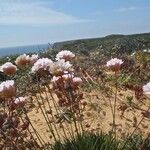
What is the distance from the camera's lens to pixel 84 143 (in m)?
5.74

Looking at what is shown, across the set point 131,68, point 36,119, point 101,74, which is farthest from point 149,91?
point 131,68

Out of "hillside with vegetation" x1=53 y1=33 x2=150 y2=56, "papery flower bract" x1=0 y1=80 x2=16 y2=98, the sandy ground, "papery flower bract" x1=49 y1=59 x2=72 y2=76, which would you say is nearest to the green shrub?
"papery flower bract" x1=49 y1=59 x2=72 y2=76

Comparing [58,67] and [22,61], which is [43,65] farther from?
[22,61]

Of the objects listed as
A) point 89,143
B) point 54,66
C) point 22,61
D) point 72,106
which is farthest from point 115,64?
point 22,61

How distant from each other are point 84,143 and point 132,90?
710 cm

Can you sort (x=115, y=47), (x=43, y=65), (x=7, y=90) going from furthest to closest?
(x=115, y=47)
(x=43, y=65)
(x=7, y=90)

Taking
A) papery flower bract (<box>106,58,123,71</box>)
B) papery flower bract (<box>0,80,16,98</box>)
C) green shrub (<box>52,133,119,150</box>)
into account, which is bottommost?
green shrub (<box>52,133,119,150</box>)

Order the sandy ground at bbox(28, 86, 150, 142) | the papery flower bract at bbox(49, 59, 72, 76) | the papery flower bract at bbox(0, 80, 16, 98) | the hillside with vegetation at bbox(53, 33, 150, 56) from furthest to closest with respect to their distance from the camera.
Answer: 1. the hillside with vegetation at bbox(53, 33, 150, 56)
2. the sandy ground at bbox(28, 86, 150, 142)
3. the papery flower bract at bbox(49, 59, 72, 76)
4. the papery flower bract at bbox(0, 80, 16, 98)

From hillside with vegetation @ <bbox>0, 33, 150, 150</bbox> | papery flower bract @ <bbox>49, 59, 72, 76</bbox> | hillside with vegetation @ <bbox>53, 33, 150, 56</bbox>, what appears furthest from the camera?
hillside with vegetation @ <bbox>53, 33, 150, 56</bbox>

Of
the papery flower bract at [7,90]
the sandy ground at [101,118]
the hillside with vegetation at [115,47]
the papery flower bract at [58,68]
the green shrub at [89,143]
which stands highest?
the papery flower bract at [58,68]

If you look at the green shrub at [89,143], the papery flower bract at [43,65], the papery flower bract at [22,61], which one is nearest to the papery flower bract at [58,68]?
the papery flower bract at [43,65]

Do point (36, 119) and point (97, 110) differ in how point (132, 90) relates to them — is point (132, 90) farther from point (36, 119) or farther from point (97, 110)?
point (36, 119)

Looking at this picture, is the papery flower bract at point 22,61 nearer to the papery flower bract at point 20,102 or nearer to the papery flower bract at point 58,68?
the papery flower bract at point 20,102

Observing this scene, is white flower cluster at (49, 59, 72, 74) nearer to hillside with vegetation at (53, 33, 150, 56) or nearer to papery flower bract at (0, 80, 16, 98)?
papery flower bract at (0, 80, 16, 98)
